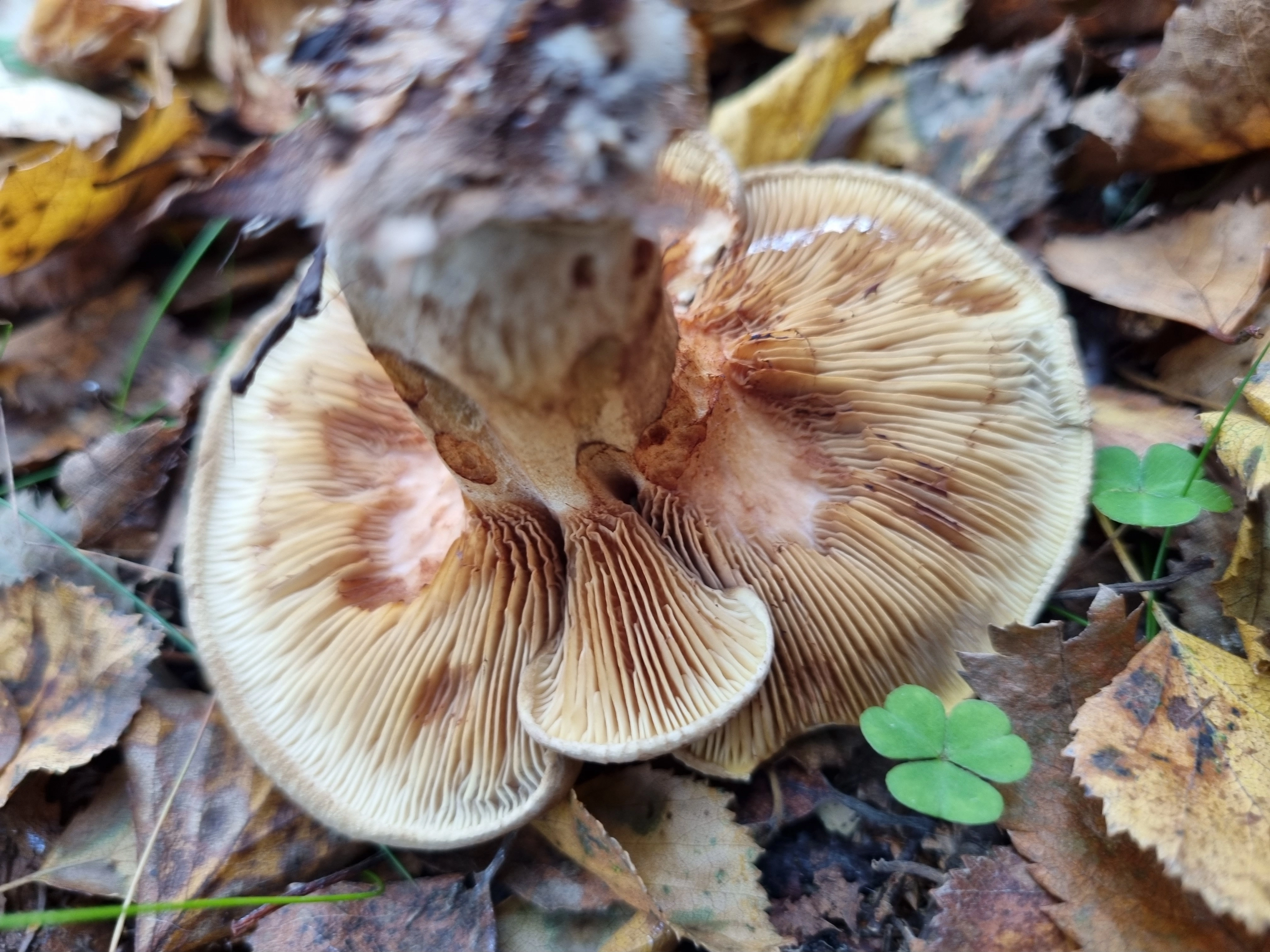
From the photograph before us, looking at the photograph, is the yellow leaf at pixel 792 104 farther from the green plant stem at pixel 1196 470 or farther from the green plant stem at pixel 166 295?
the green plant stem at pixel 166 295

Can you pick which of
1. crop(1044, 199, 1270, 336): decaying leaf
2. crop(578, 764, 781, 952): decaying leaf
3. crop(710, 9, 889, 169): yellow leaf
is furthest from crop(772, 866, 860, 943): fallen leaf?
crop(710, 9, 889, 169): yellow leaf

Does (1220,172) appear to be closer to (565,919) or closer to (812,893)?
(812,893)

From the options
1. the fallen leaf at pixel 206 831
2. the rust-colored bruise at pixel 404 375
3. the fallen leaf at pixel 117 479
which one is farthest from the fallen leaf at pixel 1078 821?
the fallen leaf at pixel 117 479

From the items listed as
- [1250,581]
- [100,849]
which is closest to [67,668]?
[100,849]

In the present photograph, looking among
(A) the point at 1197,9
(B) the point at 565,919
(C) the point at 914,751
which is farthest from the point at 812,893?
(A) the point at 1197,9

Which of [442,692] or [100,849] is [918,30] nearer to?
[442,692]

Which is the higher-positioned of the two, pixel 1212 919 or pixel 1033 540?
pixel 1033 540

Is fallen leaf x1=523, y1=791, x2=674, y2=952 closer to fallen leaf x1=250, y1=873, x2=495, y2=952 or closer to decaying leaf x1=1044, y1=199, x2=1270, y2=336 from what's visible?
fallen leaf x1=250, y1=873, x2=495, y2=952
